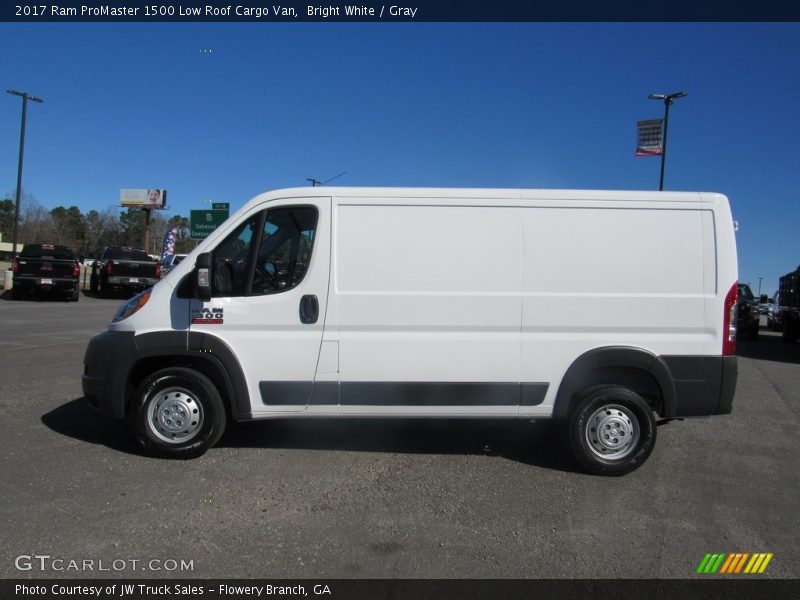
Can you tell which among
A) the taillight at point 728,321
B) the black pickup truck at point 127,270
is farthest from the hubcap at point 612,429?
the black pickup truck at point 127,270

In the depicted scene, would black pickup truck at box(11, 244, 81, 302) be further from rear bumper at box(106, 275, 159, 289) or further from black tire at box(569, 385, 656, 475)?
black tire at box(569, 385, 656, 475)

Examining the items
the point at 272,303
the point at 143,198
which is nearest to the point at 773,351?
the point at 272,303

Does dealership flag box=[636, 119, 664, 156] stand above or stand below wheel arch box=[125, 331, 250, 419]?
above

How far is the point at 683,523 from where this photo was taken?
3.98 metres

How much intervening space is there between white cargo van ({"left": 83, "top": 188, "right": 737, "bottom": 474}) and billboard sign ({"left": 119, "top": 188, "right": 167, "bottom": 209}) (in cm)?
6350

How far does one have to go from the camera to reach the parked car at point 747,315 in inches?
722

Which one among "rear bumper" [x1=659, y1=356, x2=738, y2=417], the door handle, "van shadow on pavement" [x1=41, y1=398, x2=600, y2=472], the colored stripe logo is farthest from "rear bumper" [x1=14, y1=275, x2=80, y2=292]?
the colored stripe logo

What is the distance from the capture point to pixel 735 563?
345cm

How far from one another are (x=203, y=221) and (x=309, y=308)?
20.7 meters

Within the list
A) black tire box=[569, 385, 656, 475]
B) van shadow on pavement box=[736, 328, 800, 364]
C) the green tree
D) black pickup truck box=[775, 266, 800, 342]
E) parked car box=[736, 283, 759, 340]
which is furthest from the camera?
the green tree

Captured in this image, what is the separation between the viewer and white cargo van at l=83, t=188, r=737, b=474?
4.64 m

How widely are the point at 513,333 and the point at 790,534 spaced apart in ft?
7.33

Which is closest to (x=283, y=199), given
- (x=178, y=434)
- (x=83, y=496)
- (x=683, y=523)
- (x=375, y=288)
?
(x=375, y=288)

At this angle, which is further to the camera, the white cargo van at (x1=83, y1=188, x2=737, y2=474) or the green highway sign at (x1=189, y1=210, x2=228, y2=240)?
the green highway sign at (x1=189, y1=210, x2=228, y2=240)
